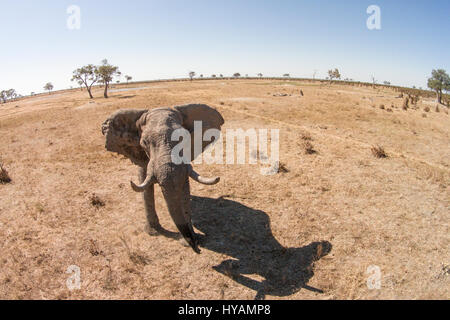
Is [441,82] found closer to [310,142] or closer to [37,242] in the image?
[310,142]

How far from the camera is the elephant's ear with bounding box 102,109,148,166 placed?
259 inches

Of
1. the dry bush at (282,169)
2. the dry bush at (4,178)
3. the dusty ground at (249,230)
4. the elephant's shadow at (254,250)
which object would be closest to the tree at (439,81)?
the dusty ground at (249,230)

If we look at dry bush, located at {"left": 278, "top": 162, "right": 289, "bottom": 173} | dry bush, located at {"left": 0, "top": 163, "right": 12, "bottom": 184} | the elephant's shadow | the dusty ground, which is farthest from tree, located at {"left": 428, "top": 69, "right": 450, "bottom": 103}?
dry bush, located at {"left": 0, "top": 163, "right": 12, "bottom": 184}

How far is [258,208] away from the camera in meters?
9.06

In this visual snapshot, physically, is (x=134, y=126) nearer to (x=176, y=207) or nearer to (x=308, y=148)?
(x=176, y=207)

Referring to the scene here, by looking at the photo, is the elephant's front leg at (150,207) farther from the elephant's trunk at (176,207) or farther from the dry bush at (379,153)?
the dry bush at (379,153)

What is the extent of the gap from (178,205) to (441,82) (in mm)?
50800

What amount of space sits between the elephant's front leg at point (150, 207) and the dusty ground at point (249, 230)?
0.29 m

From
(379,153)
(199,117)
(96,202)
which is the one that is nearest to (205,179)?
(199,117)

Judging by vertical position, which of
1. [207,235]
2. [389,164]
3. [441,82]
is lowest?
[207,235]

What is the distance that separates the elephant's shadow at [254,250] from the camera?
596cm

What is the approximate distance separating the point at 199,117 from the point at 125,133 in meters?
2.02

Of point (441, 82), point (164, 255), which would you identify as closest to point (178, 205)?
point (164, 255)

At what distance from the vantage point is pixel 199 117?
281 inches
